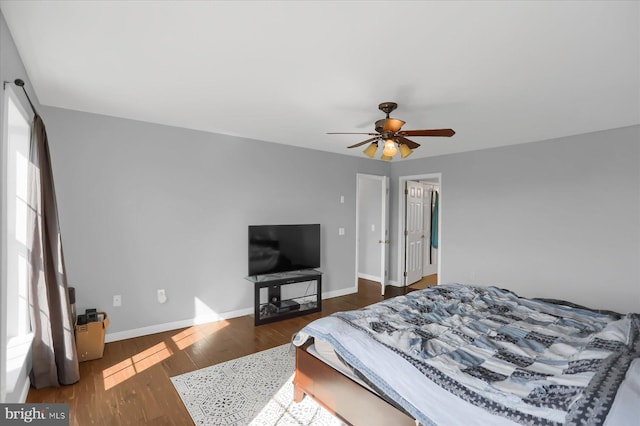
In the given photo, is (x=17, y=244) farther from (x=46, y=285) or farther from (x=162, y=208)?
(x=162, y=208)

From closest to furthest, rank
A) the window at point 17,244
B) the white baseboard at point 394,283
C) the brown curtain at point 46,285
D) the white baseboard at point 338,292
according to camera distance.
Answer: the window at point 17,244 < the brown curtain at point 46,285 < the white baseboard at point 338,292 < the white baseboard at point 394,283

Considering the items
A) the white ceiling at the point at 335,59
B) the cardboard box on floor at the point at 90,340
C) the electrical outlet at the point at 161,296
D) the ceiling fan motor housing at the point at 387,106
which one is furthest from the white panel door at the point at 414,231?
the cardboard box on floor at the point at 90,340

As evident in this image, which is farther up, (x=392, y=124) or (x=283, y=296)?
(x=392, y=124)

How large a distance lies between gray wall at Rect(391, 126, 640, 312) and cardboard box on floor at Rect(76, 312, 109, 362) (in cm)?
473

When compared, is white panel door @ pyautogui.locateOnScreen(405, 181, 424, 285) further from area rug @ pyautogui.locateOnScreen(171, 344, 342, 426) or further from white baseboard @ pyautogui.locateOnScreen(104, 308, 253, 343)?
area rug @ pyautogui.locateOnScreen(171, 344, 342, 426)

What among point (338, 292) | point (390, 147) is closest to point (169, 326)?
point (338, 292)

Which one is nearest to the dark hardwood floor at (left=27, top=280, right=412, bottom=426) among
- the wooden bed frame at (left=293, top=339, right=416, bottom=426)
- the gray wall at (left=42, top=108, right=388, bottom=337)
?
the gray wall at (left=42, top=108, right=388, bottom=337)

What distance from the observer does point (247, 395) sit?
96.0 inches

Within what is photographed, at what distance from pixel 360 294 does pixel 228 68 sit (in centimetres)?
424

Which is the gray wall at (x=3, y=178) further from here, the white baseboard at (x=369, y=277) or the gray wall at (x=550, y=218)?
the white baseboard at (x=369, y=277)

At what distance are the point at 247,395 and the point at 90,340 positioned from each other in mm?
1684

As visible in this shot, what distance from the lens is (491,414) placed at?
1383 mm

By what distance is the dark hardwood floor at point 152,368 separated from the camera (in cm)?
221

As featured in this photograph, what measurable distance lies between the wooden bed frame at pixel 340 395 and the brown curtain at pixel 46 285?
6.25 ft
